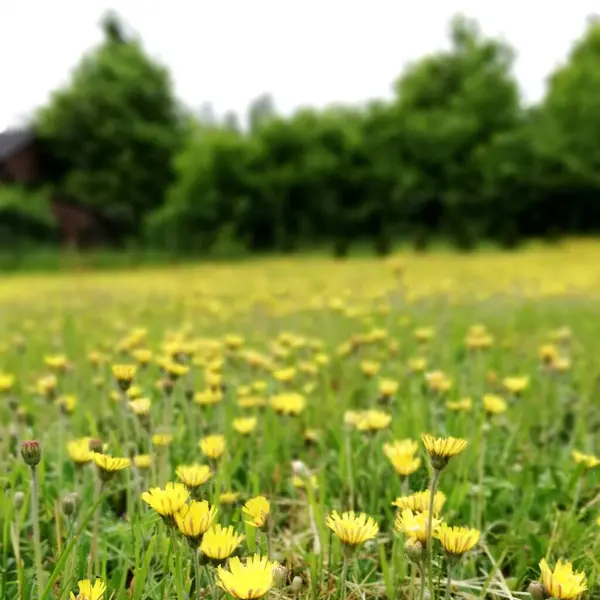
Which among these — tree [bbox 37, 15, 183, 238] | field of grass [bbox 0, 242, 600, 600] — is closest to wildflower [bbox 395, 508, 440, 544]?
field of grass [bbox 0, 242, 600, 600]

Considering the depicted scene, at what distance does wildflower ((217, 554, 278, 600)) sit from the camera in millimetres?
612

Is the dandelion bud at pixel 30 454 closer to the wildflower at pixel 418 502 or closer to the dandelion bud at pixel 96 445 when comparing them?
the dandelion bud at pixel 96 445

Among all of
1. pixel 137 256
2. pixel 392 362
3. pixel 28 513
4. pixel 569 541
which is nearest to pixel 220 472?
pixel 28 513

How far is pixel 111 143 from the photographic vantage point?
26.1 meters

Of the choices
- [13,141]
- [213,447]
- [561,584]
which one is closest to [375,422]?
[213,447]

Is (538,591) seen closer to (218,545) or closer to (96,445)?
(218,545)

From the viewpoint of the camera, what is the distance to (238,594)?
61cm

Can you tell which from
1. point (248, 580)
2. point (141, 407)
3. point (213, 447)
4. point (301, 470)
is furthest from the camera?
point (301, 470)

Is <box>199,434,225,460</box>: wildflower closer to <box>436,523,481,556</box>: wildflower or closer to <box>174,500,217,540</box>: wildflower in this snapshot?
<box>174,500,217,540</box>: wildflower

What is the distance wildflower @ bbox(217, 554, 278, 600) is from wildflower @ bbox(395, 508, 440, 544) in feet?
0.56

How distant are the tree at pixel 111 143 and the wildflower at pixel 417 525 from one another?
2596 cm

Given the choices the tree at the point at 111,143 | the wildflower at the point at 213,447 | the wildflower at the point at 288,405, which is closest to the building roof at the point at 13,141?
the tree at the point at 111,143

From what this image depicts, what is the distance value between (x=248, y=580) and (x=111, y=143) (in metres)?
27.4

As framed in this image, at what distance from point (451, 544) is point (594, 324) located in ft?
10.6
